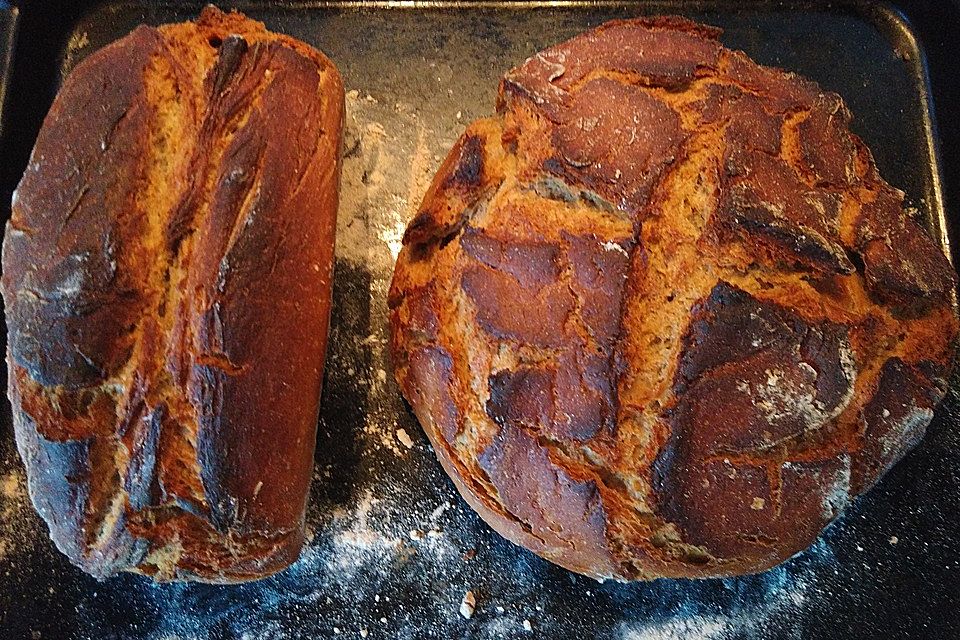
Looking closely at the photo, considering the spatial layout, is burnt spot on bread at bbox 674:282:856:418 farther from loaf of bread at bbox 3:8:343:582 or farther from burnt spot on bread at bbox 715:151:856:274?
loaf of bread at bbox 3:8:343:582

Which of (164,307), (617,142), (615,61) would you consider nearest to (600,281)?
(617,142)

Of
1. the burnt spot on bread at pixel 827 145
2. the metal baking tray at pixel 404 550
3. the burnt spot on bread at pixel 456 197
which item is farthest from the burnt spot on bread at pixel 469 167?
the burnt spot on bread at pixel 827 145

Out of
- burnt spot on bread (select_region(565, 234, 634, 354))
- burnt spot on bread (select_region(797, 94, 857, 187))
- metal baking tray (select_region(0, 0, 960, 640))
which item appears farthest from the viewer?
metal baking tray (select_region(0, 0, 960, 640))

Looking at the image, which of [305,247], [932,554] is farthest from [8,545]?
[932,554]

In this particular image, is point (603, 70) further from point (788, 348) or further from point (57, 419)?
point (57, 419)

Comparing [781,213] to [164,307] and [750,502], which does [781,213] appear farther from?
[164,307]

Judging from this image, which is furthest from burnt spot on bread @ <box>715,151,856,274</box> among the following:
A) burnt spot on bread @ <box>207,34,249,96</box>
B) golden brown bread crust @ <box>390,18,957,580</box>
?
burnt spot on bread @ <box>207,34,249,96</box>
